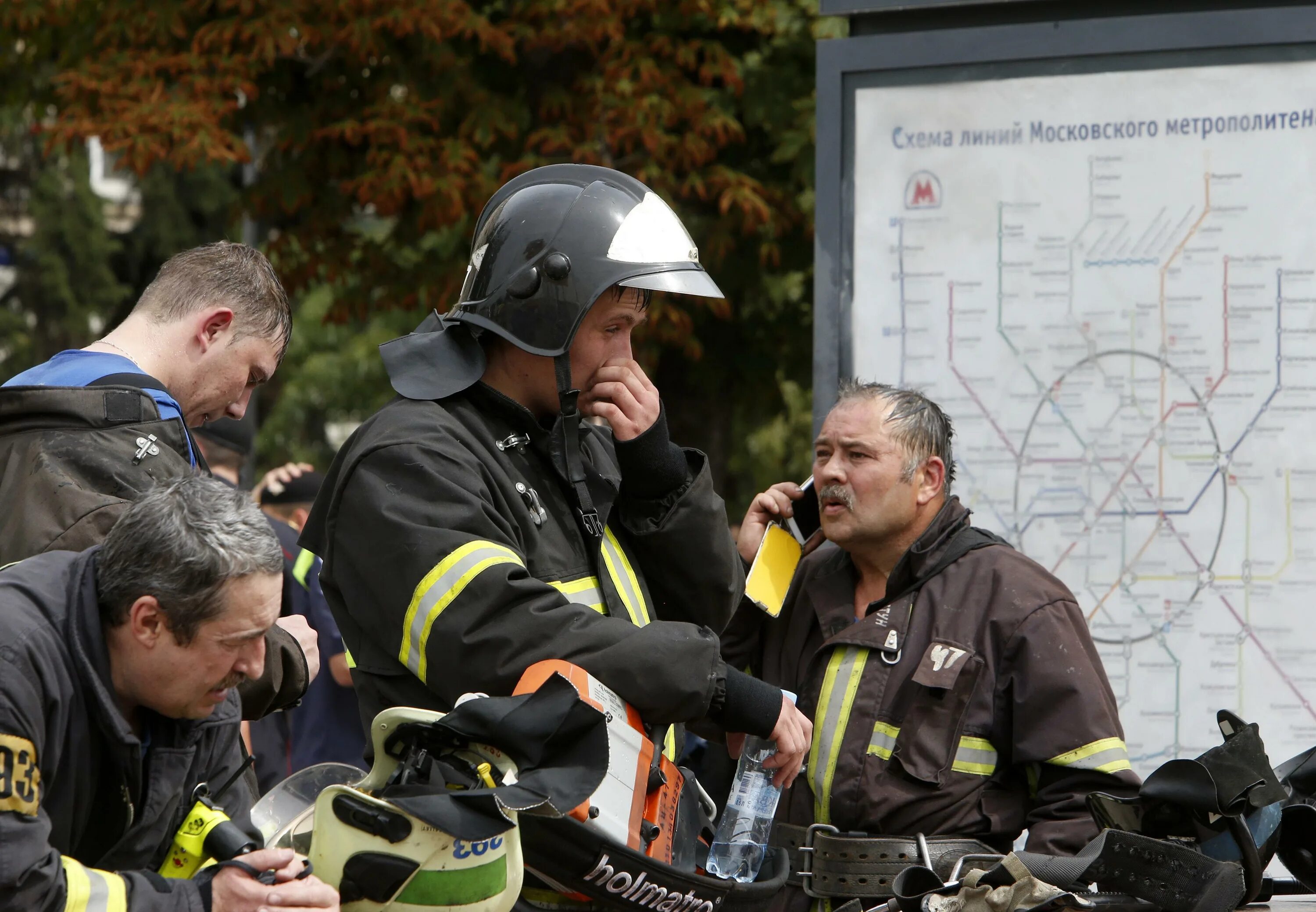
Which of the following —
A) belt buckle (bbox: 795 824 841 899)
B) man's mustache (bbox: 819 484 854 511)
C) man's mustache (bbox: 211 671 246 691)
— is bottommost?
belt buckle (bbox: 795 824 841 899)

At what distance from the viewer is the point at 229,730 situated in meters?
2.59

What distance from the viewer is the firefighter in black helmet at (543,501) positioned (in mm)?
2525

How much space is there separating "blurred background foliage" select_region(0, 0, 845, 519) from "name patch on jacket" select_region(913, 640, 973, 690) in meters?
3.50

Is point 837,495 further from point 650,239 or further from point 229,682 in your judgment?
point 229,682

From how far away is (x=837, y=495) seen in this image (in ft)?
12.5

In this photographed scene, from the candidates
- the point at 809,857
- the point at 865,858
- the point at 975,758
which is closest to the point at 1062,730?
the point at 975,758

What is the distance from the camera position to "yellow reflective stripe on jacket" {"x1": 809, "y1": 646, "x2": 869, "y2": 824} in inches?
137

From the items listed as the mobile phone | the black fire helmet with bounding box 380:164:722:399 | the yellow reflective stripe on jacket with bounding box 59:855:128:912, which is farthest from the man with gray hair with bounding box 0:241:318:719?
the mobile phone

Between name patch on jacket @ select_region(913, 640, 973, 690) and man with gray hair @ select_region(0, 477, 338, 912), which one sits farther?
name patch on jacket @ select_region(913, 640, 973, 690)

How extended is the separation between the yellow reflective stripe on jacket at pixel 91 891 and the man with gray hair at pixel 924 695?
144cm

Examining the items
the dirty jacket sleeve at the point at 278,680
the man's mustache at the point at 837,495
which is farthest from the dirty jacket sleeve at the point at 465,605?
the man's mustache at the point at 837,495

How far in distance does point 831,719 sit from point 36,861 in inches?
75.2

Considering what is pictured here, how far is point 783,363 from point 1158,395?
11.9 ft

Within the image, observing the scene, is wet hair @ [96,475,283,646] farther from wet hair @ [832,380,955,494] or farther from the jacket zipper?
wet hair @ [832,380,955,494]
